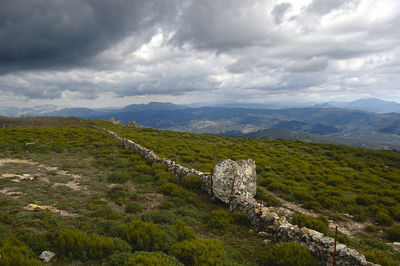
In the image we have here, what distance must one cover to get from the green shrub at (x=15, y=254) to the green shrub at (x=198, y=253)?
4275mm


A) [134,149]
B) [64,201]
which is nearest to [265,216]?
[64,201]

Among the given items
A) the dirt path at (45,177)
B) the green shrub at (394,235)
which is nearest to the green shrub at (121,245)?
the dirt path at (45,177)

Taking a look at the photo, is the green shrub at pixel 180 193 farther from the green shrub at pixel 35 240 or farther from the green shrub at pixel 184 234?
the green shrub at pixel 35 240

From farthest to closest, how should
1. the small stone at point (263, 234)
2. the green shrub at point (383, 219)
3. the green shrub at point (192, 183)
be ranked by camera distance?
the green shrub at point (192, 183), the green shrub at point (383, 219), the small stone at point (263, 234)

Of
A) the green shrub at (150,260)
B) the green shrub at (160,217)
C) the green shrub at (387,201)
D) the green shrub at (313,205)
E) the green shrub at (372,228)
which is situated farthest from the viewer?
the green shrub at (387,201)

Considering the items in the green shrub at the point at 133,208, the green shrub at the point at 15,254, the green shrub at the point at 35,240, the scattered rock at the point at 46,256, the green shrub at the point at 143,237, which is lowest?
the green shrub at the point at 133,208

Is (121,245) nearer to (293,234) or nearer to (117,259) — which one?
(117,259)

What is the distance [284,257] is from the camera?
7289 mm

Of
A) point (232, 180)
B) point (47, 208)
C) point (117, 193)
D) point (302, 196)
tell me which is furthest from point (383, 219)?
point (47, 208)

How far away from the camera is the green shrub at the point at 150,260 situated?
6.04 metres

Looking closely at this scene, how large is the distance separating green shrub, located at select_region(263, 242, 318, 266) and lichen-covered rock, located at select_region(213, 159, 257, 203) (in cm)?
507

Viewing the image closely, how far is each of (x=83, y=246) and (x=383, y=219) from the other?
16606mm

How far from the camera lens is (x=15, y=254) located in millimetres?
5770

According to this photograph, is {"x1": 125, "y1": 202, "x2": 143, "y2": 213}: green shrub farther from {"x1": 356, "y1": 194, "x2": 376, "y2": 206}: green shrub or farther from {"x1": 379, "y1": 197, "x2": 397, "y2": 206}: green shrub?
{"x1": 379, "y1": 197, "x2": 397, "y2": 206}: green shrub
